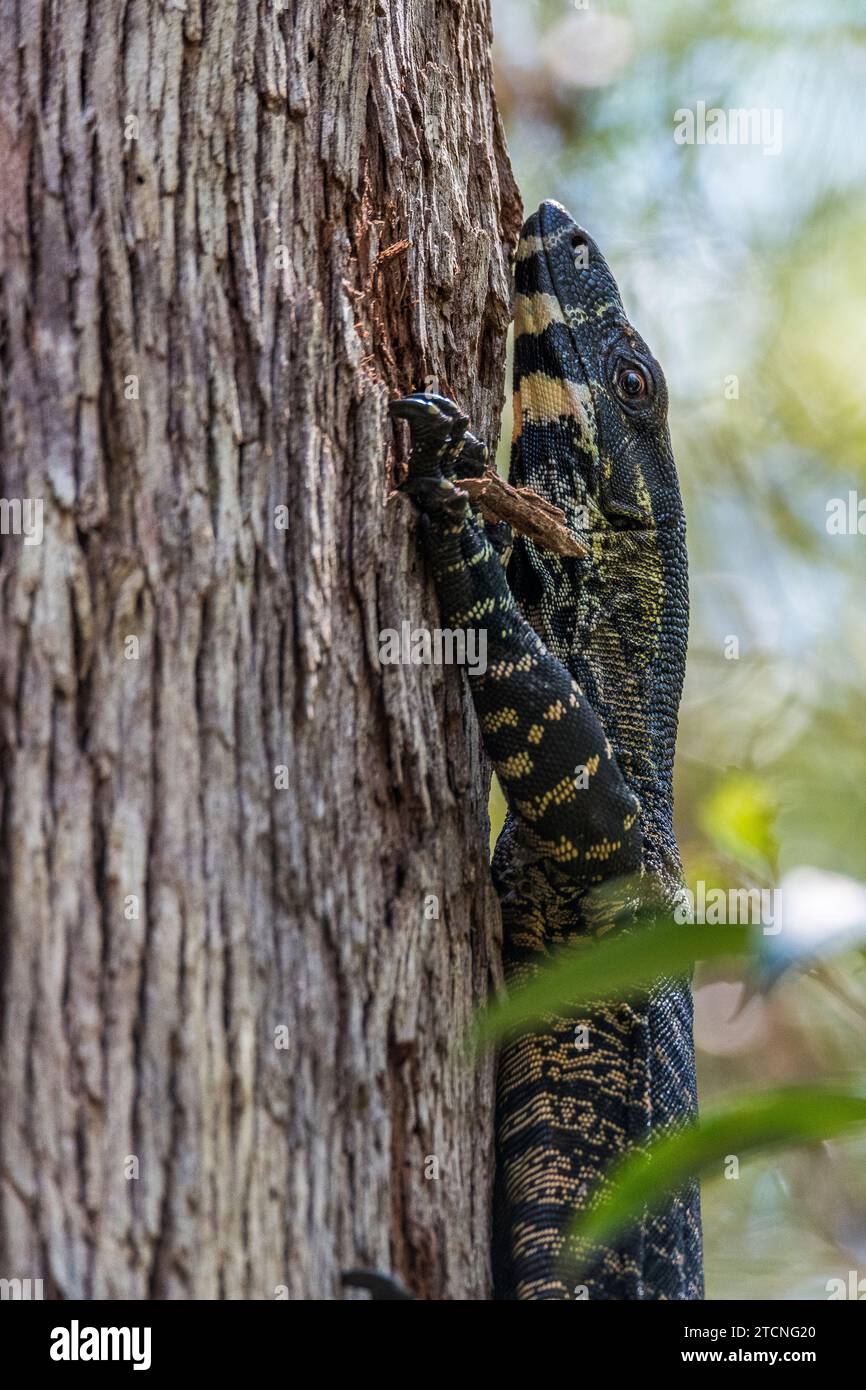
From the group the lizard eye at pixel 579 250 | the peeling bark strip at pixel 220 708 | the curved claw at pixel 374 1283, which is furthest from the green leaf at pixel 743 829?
the lizard eye at pixel 579 250

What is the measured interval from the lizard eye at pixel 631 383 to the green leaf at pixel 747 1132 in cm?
403

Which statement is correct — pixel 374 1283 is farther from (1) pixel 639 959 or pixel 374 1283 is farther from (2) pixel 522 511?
(2) pixel 522 511

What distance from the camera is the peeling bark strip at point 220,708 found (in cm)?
288

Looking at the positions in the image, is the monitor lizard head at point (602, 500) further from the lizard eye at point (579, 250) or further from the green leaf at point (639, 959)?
the green leaf at point (639, 959)

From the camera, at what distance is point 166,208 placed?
352cm

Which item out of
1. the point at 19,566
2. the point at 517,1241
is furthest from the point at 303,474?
the point at 517,1241

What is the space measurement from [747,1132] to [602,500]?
381cm

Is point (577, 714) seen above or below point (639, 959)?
above

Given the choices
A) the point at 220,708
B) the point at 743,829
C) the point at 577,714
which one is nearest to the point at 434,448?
the point at 577,714

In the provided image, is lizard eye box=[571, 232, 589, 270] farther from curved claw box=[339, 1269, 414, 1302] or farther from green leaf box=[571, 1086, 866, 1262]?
green leaf box=[571, 1086, 866, 1262]

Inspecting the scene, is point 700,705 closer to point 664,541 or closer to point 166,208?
point 664,541

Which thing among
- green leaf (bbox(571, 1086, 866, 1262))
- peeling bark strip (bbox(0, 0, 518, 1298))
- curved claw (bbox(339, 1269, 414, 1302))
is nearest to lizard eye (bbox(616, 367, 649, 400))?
peeling bark strip (bbox(0, 0, 518, 1298))

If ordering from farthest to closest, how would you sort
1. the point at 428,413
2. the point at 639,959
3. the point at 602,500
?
the point at 602,500 → the point at 428,413 → the point at 639,959

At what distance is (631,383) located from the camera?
5676mm
